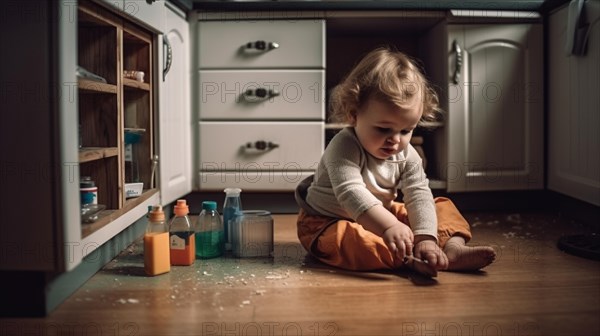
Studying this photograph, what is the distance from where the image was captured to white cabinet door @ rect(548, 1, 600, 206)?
164 centimetres

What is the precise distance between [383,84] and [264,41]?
2.51 feet

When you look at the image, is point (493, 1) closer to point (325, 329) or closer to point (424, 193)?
point (424, 193)

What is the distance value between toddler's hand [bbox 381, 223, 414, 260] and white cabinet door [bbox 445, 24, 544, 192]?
85cm

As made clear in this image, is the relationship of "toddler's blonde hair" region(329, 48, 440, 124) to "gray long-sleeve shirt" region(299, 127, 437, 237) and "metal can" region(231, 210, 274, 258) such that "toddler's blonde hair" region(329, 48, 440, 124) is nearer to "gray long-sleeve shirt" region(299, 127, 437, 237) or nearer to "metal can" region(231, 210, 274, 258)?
"gray long-sleeve shirt" region(299, 127, 437, 237)

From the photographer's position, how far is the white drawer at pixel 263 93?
6.41ft

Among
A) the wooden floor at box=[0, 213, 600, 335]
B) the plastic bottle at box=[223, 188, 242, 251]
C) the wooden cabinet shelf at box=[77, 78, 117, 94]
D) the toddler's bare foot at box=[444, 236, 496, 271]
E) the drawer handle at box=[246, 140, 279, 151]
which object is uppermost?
the wooden cabinet shelf at box=[77, 78, 117, 94]

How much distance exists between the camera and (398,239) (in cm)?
120

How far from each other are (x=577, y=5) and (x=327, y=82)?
99 centimetres

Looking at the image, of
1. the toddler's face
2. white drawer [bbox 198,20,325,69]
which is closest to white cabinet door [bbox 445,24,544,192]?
white drawer [bbox 198,20,325,69]

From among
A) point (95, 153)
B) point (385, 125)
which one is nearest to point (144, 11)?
point (95, 153)

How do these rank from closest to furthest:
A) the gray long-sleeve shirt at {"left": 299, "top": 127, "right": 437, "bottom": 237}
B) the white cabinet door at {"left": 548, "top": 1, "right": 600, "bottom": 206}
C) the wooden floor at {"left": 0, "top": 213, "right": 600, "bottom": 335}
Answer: the wooden floor at {"left": 0, "top": 213, "right": 600, "bottom": 335} → the gray long-sleeve shirt at {"left": 299, "top": 127, "right": 437, "bottom": 237} → the white cabinet door at {"left": 548, "top": 1, "right": 600, "bottom": 206}

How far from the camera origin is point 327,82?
2.41 meters

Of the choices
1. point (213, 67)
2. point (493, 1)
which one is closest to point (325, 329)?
point (213, 67)

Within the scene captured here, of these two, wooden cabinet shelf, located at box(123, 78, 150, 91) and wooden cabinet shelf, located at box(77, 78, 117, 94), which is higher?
wooden cabinet shelf, located at box(123, 78, 150, 91)
